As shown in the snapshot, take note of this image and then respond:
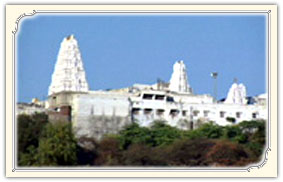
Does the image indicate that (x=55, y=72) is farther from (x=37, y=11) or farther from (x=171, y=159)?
(x=37, y=11)

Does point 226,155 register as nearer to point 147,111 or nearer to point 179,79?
point 147,111

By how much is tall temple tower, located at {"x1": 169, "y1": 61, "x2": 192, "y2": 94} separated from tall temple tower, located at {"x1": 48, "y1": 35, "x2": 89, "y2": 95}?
8.01 metres

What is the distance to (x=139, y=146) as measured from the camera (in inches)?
1483

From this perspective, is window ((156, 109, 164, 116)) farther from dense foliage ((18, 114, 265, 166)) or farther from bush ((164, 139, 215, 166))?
bush ((164, 139, 215, 166))

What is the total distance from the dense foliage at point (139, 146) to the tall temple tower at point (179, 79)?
1246cm

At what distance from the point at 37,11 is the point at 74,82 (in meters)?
18.8

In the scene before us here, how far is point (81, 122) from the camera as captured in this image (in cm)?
4025

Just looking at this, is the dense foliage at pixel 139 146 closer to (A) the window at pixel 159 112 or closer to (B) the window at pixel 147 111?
(B) the window at pixel 147 111

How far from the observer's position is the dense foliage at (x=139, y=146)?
113 ft

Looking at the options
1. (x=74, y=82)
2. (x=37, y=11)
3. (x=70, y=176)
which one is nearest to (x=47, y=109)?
(x=74, y=82)

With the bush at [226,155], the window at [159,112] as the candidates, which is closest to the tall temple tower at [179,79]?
the window at [159,112]

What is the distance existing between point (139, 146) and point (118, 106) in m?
4.09

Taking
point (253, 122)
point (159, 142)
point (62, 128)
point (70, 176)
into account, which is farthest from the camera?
point (253, 122)

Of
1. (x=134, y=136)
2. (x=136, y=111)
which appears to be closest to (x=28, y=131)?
(x=134, y=136)
